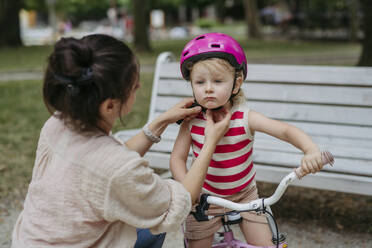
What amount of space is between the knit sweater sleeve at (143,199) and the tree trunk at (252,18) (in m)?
23.5

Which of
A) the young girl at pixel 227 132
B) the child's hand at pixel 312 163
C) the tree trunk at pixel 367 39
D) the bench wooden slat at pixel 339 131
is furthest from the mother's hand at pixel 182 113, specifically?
the tree trunk at pixel 367 39

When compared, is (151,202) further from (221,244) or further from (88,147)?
(221,244)

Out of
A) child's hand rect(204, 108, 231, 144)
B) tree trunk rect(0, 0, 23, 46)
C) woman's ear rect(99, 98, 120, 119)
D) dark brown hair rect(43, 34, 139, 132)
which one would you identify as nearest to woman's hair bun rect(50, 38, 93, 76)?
dark brown hair rect(43, 34, 139, 132)

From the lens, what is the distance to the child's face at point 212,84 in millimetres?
2111

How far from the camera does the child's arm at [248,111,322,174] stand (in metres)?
1.83

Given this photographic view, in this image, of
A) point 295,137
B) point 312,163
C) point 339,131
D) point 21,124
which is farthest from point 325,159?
point 21,124

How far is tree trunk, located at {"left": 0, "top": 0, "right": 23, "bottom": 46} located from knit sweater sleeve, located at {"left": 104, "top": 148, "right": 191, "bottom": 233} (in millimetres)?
18904

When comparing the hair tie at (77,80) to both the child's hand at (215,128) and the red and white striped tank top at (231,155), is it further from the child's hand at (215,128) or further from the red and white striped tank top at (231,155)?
the red and white striped tank top at (231,155)

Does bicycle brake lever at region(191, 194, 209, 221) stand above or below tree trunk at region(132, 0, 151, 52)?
above

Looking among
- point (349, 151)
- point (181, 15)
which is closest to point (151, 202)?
point (349, 151)

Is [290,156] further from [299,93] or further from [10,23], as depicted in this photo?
[10,23]

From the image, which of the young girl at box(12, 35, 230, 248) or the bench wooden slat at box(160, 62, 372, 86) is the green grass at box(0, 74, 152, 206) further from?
the bench wooden slat at box(160, 62, 372, 86)

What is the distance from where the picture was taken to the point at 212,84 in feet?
6.97

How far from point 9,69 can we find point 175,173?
10334 millimetres
